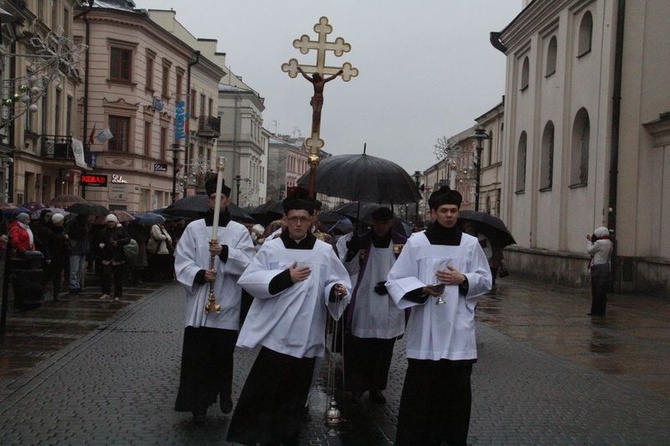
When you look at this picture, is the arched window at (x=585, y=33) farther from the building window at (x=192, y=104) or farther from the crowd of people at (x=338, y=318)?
the building window at (x=192, y=104)

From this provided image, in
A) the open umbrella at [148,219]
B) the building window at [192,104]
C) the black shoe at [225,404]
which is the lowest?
the black shoe at [225,404]

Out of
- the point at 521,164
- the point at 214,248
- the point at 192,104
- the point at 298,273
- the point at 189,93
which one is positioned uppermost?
the point at 189,93

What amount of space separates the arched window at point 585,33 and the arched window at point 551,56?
10.4ft

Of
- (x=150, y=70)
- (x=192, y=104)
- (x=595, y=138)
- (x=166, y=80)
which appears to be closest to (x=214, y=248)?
(x=595, y=138)

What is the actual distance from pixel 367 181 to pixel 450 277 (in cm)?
270

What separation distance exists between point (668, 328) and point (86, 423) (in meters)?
11.7

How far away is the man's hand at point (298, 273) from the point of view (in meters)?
6.36

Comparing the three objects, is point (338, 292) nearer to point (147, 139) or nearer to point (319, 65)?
point (319, 65)

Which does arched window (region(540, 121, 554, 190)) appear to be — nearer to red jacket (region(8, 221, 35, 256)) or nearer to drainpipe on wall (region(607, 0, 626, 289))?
drainpipe on wall (region(607, 0, 626, 289))

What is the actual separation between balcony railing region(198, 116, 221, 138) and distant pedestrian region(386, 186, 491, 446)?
54365mm

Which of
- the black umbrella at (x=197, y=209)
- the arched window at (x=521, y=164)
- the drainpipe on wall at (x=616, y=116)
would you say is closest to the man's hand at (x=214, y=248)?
the black umbrella at (x=197, y=209)

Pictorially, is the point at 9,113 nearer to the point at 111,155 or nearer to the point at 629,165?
the point at 629,165

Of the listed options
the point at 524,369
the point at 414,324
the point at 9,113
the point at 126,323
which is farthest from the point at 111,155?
the point at 414,324

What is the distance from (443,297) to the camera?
6492 mm
